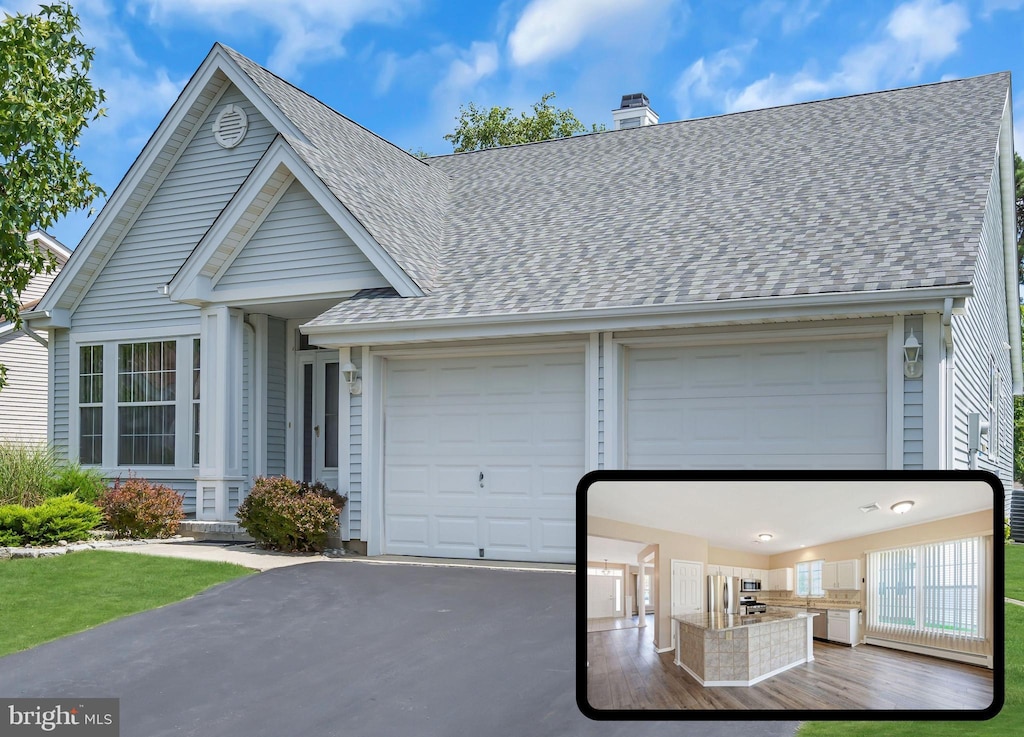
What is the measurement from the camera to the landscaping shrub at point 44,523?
12398 millimetres

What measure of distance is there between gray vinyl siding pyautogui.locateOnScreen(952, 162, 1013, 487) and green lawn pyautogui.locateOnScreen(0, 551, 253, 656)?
27.8 ft

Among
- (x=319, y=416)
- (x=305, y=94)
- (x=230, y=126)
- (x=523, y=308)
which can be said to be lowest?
(x=319, y=416)

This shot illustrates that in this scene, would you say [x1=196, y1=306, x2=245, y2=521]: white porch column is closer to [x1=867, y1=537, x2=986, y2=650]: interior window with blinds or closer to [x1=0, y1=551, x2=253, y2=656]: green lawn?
[x1=0, y1=551, x2=253, y2=656]: green lawn

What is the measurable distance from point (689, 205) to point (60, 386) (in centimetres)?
1055

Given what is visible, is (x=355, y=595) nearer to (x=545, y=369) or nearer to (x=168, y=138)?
(x=545, y=369)

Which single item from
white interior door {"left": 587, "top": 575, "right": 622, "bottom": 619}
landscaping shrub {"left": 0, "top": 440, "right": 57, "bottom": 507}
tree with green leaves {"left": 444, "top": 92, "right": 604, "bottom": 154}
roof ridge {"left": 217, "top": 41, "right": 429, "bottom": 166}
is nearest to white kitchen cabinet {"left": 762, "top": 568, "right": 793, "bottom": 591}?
white interior door {"left": 587, "top": 575, "right": 622, "bottom": 619}

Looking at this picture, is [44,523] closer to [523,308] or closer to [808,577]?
[523,308]

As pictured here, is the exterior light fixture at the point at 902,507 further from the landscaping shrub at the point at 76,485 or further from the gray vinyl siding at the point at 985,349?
the landscaping shrub at the point at 76,485

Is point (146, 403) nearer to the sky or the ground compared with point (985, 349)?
nearer to the ground

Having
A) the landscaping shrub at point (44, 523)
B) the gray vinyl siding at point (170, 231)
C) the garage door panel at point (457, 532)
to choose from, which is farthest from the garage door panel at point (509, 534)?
the gray vinyl siding at point (170, 231)

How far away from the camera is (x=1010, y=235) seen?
62.4ft

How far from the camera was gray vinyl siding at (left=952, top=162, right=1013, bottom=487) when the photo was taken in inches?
468

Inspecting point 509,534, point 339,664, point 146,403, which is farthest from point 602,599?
point 146,403

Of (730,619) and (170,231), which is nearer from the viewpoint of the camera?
(730,619)
